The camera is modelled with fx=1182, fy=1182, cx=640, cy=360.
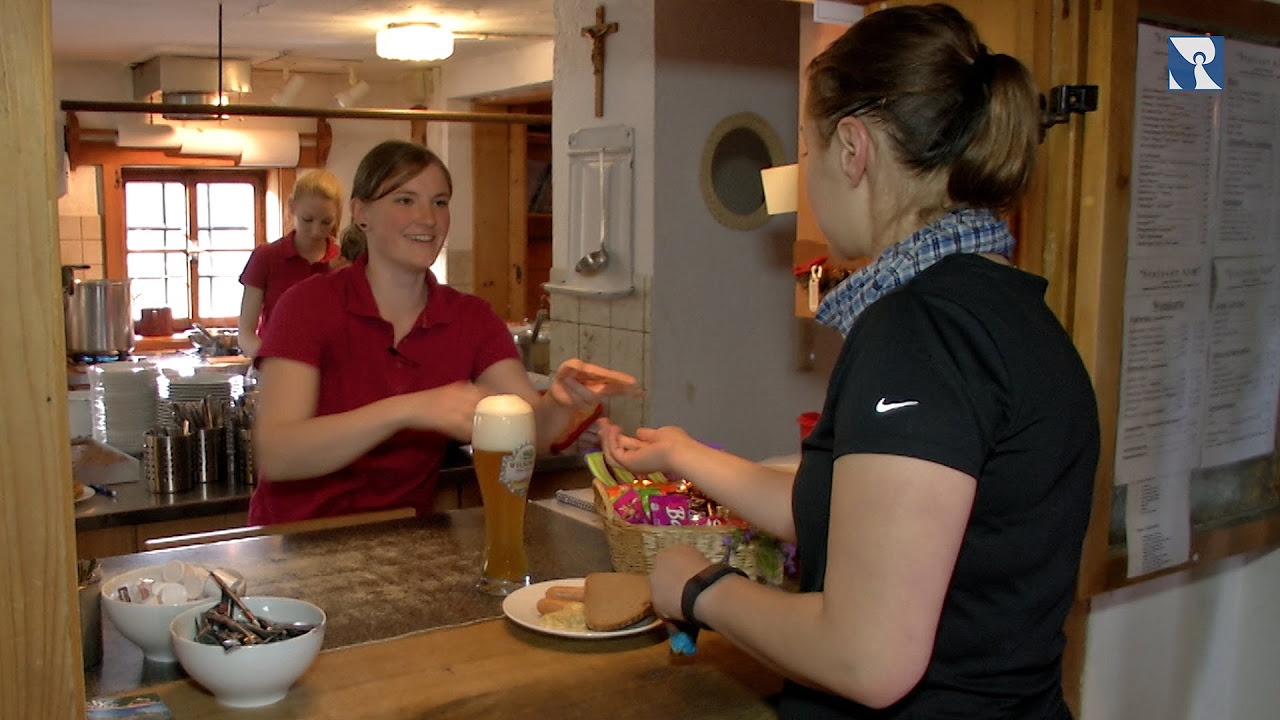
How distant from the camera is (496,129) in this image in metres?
7.39

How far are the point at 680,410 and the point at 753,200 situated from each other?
86 centimetres

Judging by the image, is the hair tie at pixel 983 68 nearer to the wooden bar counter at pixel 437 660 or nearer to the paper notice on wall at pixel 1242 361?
the wooden bar counter at pixel 437 660

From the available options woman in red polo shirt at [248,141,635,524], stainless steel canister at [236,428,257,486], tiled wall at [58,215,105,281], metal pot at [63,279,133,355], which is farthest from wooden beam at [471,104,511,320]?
woman in red polo shirt at [248,141,635,524]

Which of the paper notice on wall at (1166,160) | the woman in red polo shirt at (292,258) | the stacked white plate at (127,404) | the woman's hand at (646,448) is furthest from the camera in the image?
the woman in red polo shirt at (292,258)

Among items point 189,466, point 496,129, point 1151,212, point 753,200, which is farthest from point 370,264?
point 496,129

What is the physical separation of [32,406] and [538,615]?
922mm

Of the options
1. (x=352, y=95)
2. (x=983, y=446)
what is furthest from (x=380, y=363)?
(x=352, y=95)

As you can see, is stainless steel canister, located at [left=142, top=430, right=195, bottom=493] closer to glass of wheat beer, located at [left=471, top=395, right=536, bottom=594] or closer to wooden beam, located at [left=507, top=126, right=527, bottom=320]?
glass of wheat beer, located at [left=471, top=395, right=536, bottom=594]

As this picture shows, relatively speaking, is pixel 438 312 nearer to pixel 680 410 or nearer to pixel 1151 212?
pixel 1151 212

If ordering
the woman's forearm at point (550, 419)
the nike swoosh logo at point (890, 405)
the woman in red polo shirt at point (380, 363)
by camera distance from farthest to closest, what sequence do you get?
the woman's forearm at point (550, 419), the woman in red polo shirt at point (380, 363), the nike swoosh logo at point (890, 405)

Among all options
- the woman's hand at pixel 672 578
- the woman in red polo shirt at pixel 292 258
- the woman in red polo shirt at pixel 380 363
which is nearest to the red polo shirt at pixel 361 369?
the woman in red polo shirt at pixel 380 363

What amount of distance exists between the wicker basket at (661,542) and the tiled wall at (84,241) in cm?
655

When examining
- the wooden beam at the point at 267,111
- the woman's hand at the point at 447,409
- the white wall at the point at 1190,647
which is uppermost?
the wooden beam at the point at 267,111

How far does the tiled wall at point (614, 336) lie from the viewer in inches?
167
